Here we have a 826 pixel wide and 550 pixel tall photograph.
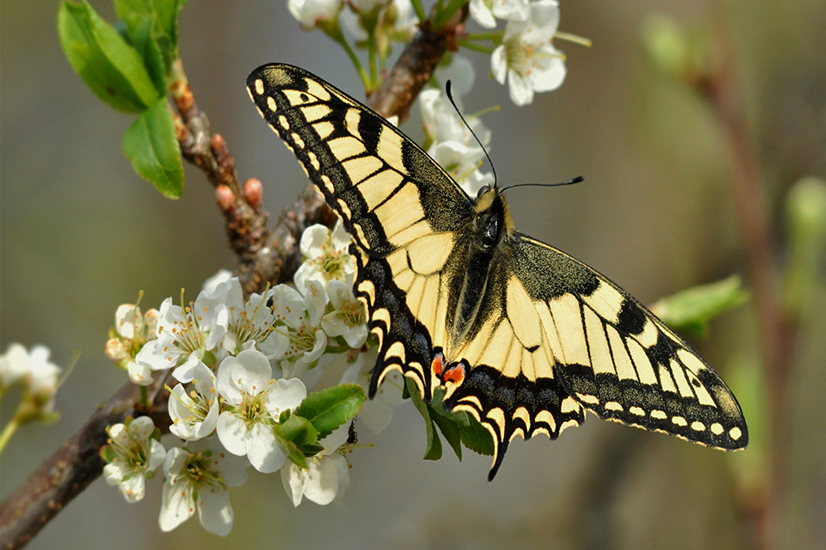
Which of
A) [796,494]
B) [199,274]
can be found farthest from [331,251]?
[796,494]

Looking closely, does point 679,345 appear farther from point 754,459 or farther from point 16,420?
point 16,420

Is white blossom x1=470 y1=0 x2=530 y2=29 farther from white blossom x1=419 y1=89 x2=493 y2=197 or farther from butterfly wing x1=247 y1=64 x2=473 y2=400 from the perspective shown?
butterfly wing x1=247 y1=64 x2=473 y2=400

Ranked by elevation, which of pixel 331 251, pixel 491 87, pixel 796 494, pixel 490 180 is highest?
pixel 331 251

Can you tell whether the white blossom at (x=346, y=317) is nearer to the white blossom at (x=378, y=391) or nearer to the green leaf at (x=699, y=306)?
the white blossom at (x=378, y=391)

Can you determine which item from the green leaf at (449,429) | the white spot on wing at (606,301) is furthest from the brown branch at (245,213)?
the white spot on wing at (606,301)

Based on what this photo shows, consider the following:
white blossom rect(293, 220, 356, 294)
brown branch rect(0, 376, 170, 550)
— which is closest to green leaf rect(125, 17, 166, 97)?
white blossom rect(293, 220, 356, 294)

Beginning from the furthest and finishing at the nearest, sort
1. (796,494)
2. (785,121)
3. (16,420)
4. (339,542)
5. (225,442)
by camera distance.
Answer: (339,542) < (796,494) < (785,121) < (16,420) < (225,442)
